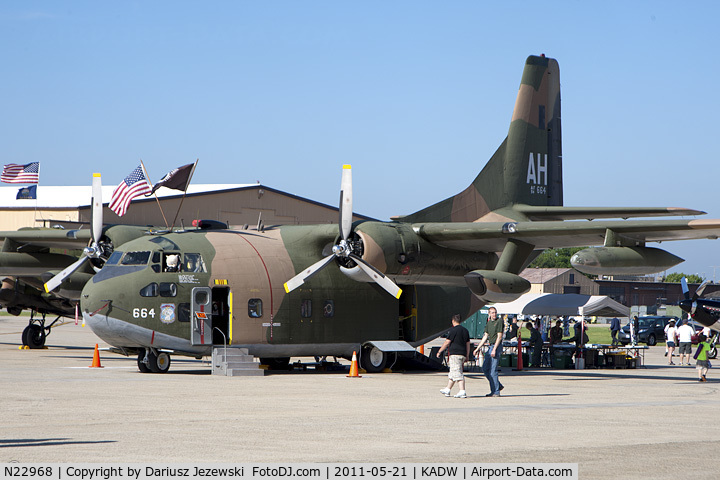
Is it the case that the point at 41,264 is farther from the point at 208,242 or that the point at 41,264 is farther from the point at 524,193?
the point at 524,193

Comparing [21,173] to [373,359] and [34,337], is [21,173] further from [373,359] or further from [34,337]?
[373,359]

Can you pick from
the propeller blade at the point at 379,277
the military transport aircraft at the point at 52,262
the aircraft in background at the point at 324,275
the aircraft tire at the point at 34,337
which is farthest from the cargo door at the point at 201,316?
the aircraft tire at the point at 34,337

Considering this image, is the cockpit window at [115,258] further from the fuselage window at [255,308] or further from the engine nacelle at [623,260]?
the engine nacelle at [623,260]

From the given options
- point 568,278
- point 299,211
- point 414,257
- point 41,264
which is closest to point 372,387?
point 414,257

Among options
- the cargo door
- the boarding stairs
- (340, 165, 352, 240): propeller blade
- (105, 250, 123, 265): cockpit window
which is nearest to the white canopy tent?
(340, 165, 352, 240): propeller blade

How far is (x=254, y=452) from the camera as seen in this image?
33.2 ft

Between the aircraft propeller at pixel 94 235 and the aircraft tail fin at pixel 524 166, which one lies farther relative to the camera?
the aircraft tail fin at pixel 524 166

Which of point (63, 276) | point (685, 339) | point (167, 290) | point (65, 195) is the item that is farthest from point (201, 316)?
point (65, 195)

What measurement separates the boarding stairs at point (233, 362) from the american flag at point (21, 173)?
19.4m

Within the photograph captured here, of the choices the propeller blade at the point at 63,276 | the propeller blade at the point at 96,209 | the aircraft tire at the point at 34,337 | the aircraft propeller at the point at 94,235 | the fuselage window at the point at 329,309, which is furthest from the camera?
the aircraft tire at the point at 34,337

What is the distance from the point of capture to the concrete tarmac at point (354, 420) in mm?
9969

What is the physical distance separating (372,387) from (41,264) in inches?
544

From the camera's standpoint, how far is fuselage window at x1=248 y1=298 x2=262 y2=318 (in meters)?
22.7

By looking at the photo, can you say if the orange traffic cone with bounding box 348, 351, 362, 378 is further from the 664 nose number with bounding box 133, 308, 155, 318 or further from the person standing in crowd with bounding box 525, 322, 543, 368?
the person standing in crowd with bounding box 525, 322, 543, 368
